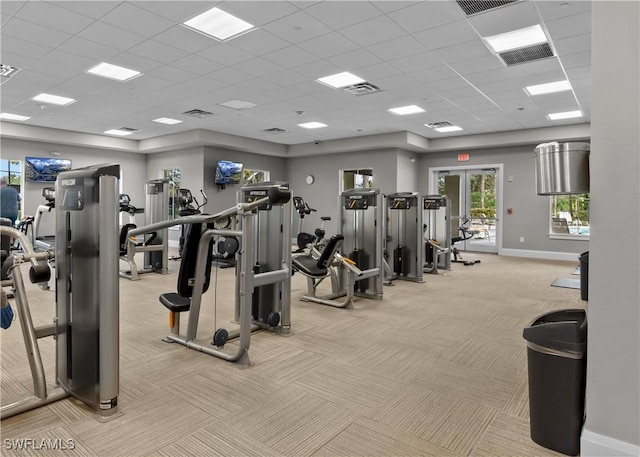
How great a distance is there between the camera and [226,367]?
304cm

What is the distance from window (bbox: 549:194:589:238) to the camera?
984 centimetres

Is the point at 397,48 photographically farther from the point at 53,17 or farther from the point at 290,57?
the point at 53,17

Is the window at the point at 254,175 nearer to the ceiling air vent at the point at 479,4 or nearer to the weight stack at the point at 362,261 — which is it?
the weight stack at the point at 362,261

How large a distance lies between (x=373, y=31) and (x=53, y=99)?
19.9 feet

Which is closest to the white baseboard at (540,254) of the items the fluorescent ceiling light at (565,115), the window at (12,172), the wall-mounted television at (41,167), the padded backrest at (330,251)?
the fluorescent ceiling light at (565,115)

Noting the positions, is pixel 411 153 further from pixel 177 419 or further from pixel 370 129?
pixel 177 419

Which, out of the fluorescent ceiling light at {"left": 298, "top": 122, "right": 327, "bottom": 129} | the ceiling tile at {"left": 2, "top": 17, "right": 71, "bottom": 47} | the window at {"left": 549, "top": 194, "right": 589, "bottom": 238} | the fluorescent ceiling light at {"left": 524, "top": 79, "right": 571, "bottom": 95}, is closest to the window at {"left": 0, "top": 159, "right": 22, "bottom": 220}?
the ceiling tile at {"left": 2, "top": 17, "right": 71, "bottom": 47}

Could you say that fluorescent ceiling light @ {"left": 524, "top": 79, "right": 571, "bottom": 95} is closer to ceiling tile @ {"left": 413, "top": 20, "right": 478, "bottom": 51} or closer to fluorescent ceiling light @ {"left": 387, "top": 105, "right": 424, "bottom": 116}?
fluorescent ceiling light @ {"left": 387, "top": 105, "right": 424, "bottom": 116}

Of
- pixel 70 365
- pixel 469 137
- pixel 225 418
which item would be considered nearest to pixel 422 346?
pixel 225 418

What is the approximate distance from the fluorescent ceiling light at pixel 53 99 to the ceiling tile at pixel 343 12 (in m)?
5.51

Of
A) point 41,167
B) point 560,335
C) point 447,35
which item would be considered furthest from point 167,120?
point 560,335

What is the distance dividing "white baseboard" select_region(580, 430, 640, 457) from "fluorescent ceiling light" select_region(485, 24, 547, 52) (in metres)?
4.11

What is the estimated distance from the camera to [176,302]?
3.38 meters

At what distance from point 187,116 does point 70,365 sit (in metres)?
7.18
